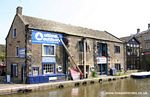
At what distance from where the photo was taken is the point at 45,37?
102 feet

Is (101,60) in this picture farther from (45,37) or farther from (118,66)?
(45,37)

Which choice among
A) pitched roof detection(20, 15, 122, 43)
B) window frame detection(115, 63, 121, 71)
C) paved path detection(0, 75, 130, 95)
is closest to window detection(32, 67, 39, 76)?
paved path detection(0, 75, 130, 95)

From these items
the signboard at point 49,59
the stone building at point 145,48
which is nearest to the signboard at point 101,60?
the signboard at point 49,59

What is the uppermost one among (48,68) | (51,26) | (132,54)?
(51,26)

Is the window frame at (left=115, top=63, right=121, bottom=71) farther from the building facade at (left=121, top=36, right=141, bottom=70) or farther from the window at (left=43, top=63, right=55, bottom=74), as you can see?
the window at (left=43, top=63, right=55, bottom=74)

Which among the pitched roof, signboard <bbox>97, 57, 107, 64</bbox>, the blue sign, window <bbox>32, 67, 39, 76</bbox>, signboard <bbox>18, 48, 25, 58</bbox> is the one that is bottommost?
window <bbox>32, 67, 39, 76</bbox>

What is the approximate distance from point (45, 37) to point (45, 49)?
63.6 inches

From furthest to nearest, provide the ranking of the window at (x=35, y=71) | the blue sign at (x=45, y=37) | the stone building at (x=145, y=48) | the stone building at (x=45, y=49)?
the stone building at (x=145, y=48) → the blue sign at (x=45, y=37) → the stone building at (x=45, y=49) → the window at (x=35, y=71)

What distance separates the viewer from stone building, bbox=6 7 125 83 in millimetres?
29734

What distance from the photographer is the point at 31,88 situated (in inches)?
981

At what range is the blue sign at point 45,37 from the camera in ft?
98.5

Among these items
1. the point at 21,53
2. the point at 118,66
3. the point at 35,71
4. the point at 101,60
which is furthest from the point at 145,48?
the point at 21,53

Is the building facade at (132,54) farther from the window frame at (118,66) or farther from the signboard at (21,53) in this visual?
the signboard at (21,53)

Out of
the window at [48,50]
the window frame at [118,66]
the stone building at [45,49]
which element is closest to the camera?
the stone building at [45,49]
